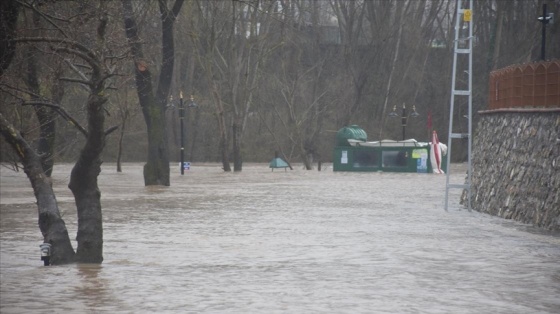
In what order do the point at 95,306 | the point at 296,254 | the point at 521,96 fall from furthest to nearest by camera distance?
the point at 521,96 < the point at 296,254 < the point at 95,306

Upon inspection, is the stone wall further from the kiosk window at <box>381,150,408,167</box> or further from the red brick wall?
the kiosk window at <box>381,150,408,167</box>

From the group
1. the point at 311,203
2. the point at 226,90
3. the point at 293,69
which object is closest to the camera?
the point at 311,203

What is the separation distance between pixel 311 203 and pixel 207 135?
151 ft

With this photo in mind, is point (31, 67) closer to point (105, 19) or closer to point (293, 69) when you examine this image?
point (105, 19)

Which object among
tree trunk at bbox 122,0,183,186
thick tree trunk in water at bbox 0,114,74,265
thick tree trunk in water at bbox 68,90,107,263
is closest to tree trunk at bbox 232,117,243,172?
tree trunk at bbox 122,0,183,186

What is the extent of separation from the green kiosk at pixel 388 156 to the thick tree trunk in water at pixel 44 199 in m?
42.6

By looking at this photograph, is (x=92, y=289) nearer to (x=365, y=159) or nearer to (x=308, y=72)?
(x=365, y=159)

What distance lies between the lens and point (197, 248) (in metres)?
17.6

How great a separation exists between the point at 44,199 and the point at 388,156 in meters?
44.6

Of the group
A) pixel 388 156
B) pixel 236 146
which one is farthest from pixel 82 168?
pixel 388 156

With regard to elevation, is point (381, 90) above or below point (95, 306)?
above

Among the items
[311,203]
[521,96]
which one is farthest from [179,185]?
[521,96]

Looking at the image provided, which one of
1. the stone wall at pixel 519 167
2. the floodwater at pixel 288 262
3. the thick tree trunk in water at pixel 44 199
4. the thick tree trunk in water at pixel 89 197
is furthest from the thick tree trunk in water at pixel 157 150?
the thick tree trunk in water at pixel 44 199

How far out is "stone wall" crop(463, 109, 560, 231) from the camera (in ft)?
68.4
